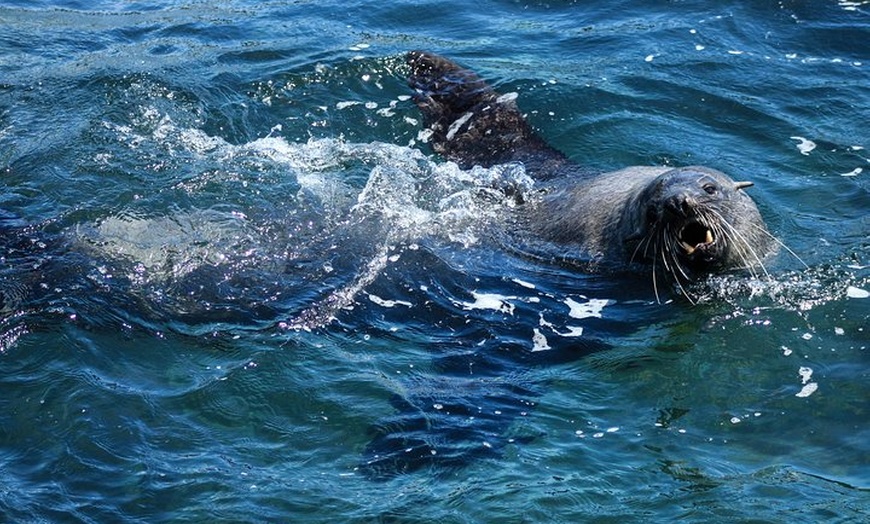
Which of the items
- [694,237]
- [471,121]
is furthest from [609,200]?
[471,121]

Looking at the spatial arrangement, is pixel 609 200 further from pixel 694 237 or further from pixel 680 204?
pixel 680 204

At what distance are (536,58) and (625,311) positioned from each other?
4652 mm

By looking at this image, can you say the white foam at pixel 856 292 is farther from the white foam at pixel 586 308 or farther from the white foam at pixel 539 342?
the white foam at pixel 539 342

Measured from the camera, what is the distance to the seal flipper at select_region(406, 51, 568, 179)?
28.2 feet

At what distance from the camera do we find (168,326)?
672 centimetres

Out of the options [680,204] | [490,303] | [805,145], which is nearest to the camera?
[680,204]

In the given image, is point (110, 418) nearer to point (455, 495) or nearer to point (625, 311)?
point (455, 495)

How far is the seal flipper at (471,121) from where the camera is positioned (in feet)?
28.2

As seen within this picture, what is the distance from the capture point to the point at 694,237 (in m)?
6.67

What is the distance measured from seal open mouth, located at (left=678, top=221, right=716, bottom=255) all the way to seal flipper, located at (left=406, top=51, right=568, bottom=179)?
70.9 inches

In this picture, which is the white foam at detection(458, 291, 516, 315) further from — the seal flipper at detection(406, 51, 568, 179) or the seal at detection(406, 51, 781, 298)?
the seal flipper at detection(406, 51, 568, 179)

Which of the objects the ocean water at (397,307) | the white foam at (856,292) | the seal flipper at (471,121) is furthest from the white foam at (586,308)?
the seal flipper at (471,121)

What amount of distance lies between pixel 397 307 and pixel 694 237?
1.85 m

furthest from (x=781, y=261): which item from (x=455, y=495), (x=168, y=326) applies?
(x=168, y=326)
